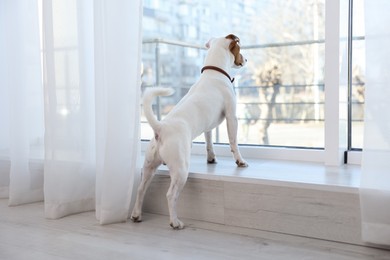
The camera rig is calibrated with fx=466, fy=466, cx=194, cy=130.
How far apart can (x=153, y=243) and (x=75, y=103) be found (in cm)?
72

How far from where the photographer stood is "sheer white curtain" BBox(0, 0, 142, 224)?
181 cm

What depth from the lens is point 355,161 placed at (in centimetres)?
195

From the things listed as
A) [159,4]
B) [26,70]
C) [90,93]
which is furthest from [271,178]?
[159,4]

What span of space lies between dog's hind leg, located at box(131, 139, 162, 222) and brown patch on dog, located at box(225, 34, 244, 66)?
530 mm

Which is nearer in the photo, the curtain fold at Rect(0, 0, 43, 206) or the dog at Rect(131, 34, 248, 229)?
the dog at Rect(131, 34, 248, 229)

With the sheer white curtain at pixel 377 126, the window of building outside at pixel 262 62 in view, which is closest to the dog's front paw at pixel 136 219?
the window of building outside at pixel 262 62

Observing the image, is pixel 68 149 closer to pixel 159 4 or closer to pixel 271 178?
pixel 271 178

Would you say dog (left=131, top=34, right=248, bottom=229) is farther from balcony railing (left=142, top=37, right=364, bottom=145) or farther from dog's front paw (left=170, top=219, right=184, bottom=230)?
balcony railing (left=142, top=37, right=364, bottom=145)

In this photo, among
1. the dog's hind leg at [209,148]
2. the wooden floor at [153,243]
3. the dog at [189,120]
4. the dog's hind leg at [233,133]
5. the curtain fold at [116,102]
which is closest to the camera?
the wooden floor at [153,243]

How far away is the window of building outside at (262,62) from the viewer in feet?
7.47

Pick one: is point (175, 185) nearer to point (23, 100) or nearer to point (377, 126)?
point (377, 126)

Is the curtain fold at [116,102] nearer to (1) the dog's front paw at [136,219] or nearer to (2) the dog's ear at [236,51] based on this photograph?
(1) the dog's front paw at [136,219]

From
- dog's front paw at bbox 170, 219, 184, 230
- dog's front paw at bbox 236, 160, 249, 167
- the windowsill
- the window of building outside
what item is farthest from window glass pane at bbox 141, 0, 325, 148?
dog's front paw at bbox 170, 219, 184, 230

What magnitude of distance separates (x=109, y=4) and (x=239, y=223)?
973 mm
